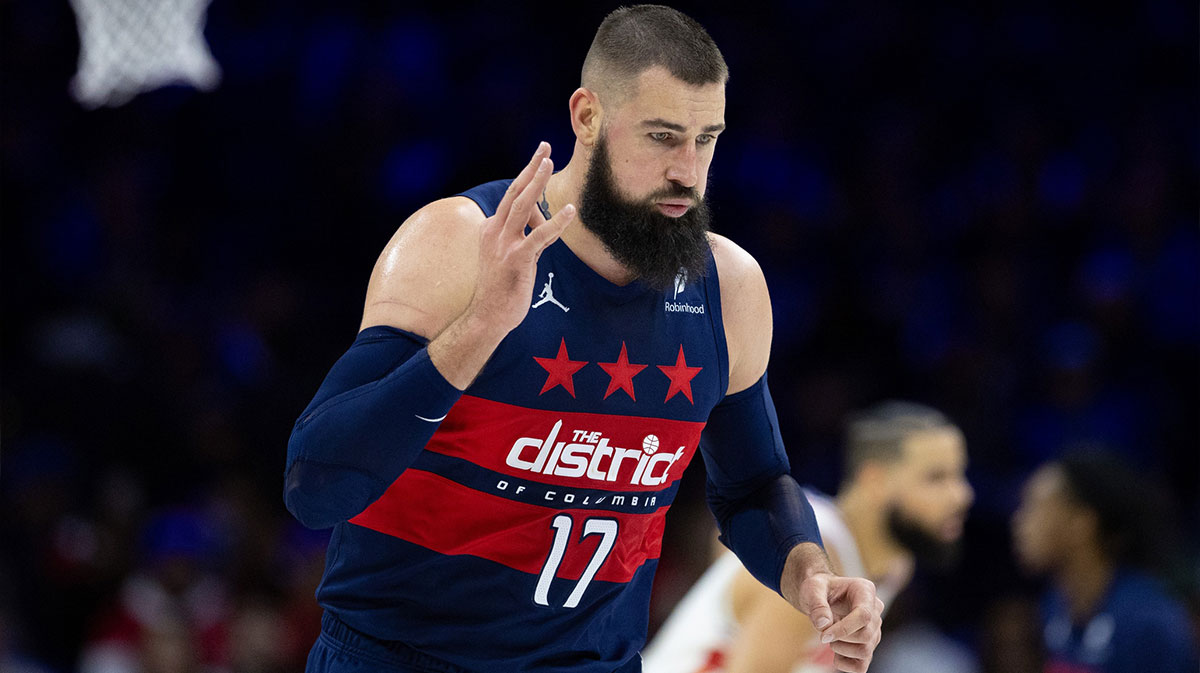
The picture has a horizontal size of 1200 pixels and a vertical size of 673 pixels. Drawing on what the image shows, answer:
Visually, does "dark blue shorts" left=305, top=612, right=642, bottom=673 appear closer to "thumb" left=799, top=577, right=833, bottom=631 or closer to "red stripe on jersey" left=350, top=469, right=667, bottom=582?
"red stripe on jersey" left=350, top=469, right=667, bottom=582

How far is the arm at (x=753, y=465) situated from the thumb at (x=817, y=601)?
0.06 meters

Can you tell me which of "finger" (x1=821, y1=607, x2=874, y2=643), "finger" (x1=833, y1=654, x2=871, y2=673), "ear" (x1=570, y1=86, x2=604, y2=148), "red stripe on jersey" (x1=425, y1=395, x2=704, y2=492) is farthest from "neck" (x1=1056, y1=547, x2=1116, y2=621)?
"ear" (x1=570, y1=86, x2=604, y2=148)

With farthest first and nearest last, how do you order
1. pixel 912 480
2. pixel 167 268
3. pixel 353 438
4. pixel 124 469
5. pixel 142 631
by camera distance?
pixel 167 268
pixel 124 469
pixel 142 631
pixel 912 480
pixel 353 438

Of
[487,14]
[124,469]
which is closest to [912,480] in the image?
[124,469]

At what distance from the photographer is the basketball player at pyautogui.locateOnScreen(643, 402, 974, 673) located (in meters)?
4.65

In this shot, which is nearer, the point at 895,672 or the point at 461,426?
the point at 461,426

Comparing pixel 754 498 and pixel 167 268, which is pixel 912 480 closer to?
pixel 754 498

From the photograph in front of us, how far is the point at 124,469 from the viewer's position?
319 inches

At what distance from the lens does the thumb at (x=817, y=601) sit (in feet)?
9.30

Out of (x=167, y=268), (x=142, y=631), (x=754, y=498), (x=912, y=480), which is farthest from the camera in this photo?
(x=167, y=268)

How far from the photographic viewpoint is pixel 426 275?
9.08 ft

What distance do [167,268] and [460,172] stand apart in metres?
2.12

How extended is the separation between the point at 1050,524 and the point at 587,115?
3868 mm

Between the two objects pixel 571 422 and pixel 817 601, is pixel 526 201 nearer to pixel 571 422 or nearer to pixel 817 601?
pixel 571 422
